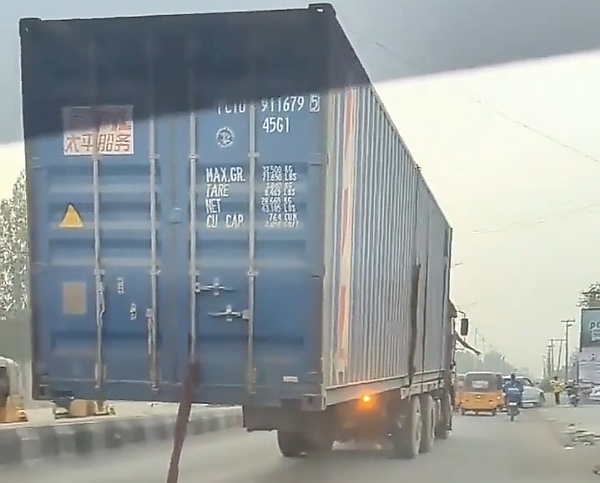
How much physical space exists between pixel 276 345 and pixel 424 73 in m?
4.30

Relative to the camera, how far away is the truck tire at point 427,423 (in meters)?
16.4

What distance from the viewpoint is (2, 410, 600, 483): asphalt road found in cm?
1227

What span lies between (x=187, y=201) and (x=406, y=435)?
7644mm

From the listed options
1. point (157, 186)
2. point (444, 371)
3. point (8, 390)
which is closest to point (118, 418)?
point (8, 390)

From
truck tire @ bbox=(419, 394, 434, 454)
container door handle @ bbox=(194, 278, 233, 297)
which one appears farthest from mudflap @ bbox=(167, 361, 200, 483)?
truck tire @ bbox=(419, 394, 434, 454)

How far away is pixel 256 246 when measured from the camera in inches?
331

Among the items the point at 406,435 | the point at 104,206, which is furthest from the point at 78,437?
the point at 104,206

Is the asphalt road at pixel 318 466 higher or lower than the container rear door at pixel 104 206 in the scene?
lower

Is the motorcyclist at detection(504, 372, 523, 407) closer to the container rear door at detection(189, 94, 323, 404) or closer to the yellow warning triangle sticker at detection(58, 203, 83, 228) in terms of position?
the container rear door at detection(189, 94, 323, 404)

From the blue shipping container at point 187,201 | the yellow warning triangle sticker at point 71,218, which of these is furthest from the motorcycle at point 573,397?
the yellow warning triangle sticker at point 71,218

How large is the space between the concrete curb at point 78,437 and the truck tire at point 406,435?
2.14 metres

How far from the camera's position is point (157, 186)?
28.1 ft

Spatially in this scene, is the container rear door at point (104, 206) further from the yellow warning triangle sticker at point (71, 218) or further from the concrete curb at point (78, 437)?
the concrete curb at point (78, 437)

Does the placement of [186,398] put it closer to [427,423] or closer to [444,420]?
[427,423]
